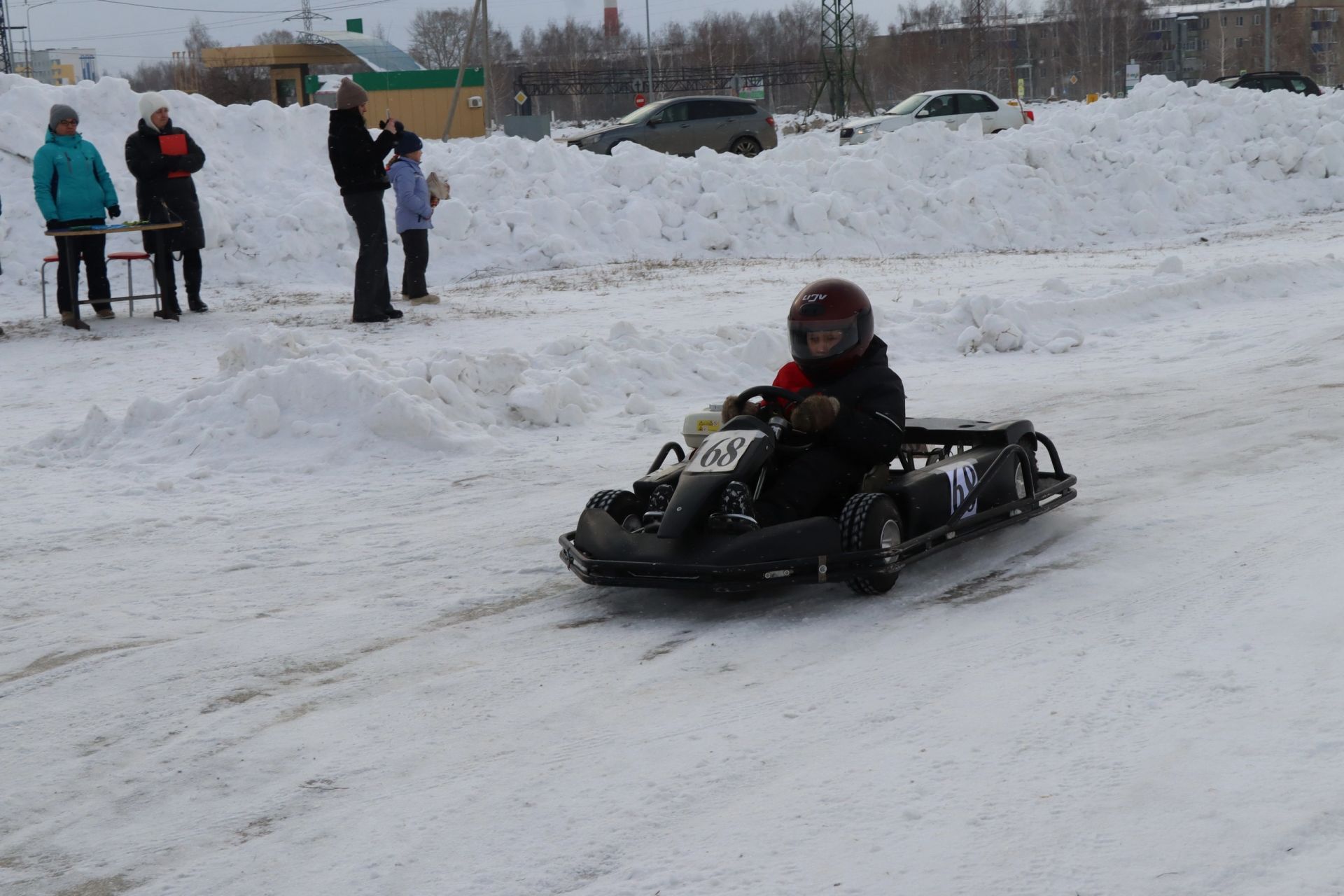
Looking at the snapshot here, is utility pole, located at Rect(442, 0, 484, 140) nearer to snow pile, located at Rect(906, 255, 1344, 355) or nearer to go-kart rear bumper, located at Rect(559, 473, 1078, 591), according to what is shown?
snow pile, located at Rect(906, 255, 1344, 355)

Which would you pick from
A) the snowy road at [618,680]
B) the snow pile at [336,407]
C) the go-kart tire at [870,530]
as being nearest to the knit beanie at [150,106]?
the snow pile at [336,407]

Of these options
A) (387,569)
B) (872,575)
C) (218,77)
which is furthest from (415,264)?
(218,77)

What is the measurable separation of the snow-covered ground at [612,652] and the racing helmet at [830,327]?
882mm

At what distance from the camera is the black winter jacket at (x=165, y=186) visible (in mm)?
12445

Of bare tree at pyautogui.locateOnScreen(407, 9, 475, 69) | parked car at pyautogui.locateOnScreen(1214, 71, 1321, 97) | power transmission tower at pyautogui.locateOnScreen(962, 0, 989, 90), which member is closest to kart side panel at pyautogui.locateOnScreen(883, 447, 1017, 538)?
parked car at pyautogui.locateOnScreen(1214, 71, 1321, 97)

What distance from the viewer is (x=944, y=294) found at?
493 inches

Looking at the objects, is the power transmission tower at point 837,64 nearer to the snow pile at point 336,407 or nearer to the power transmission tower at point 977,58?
the power transmission tower at point 977,58

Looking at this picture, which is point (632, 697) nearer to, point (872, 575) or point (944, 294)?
point (872, 575)

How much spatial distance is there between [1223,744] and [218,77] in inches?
1778

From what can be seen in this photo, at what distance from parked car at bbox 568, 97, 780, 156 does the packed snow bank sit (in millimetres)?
3556

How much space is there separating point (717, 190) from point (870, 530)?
14.2 metres

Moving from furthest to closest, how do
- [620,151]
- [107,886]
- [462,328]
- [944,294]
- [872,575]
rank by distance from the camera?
1. [620,151]
2. [944,294]
3. [462,328]
4. [872,575]
5. [107,886]

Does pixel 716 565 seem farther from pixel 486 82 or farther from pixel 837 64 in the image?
pixel 837 64

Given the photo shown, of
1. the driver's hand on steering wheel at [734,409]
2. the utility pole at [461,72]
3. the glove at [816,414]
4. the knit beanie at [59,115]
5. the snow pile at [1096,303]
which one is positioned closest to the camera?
the glove at [816,414]
